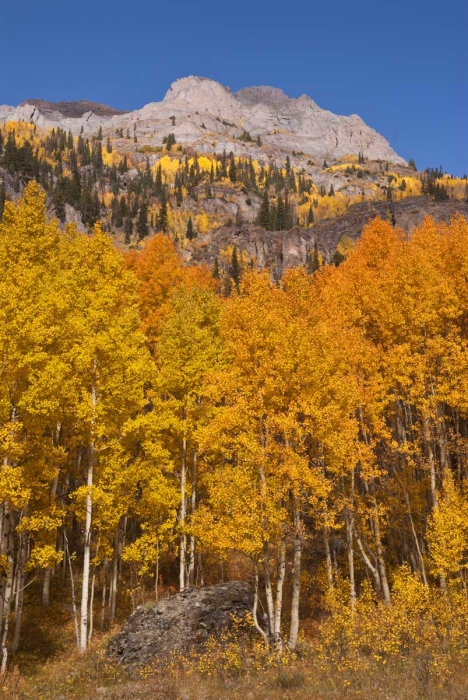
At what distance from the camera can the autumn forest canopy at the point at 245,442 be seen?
14438 mm

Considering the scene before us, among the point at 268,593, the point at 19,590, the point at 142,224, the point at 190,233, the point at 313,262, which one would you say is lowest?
the point at 268,593

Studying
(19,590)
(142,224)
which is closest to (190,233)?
(142,224)

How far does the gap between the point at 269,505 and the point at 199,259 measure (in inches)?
3757

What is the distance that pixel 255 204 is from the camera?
519ft

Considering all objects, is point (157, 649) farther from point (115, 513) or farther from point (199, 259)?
point (199, 259)

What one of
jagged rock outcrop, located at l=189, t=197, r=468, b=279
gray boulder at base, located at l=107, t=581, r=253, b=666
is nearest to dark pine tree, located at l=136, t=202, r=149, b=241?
jagged rock outcrop, located at l=189, t=197, r=468, b=279

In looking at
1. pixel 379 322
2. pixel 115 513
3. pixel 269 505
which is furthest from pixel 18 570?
pixel 379 322

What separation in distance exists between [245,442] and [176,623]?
6810 mm

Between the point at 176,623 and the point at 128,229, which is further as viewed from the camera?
the point at 128,229

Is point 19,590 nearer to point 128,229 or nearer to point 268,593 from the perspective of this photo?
point 268,593

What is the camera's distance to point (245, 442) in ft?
49.8

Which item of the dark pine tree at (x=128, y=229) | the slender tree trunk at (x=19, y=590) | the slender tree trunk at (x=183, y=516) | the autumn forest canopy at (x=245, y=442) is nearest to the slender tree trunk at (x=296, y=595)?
the autumn forest canopy at (x=245, y=442)

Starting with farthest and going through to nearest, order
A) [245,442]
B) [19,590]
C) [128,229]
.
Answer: [128,229] → [19,590] → [245,442]

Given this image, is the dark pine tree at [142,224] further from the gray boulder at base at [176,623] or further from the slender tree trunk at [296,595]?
the slender tree trunk at [296,595]
